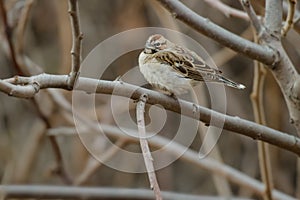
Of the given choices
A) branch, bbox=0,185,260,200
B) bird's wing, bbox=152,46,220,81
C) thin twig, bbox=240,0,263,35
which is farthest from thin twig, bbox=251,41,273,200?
branch, bbox=0,185,260,200

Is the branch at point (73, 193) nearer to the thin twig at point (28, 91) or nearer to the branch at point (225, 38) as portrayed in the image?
the thin twig at point (28, 91)

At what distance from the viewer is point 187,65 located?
32.6 inches

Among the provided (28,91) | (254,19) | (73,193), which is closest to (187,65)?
(254,19)

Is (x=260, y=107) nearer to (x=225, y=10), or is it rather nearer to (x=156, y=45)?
(x=225, y=10)

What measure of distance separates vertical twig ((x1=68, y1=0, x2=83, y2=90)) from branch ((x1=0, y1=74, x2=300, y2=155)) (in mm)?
13

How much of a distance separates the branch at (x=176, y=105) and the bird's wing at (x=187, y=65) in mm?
50

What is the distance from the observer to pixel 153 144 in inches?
58.1

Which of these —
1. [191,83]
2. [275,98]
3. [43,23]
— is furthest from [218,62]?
[191,83]

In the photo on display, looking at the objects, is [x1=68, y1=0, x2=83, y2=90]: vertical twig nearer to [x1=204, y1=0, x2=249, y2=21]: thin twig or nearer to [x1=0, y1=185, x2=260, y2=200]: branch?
[x1=204, y1=0, x2=249, y2=21]: thin twig

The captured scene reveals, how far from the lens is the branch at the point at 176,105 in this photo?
2.28 feet

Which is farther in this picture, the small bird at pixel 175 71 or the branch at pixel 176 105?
the small bird at pixel 175 71

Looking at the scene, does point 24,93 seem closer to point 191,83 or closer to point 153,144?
point 191,83

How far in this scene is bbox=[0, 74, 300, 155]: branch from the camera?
2.28ft

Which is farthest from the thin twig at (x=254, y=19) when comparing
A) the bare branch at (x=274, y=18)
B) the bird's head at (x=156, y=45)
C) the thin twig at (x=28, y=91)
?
the thin twig at (x=28, y=91)
